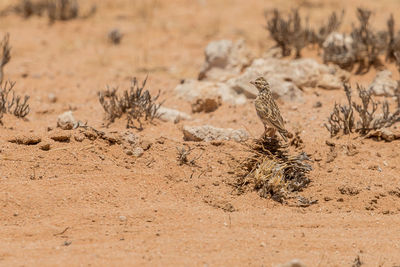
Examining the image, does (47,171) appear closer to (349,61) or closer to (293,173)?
(293,173)

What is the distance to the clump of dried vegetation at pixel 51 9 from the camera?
1185cm

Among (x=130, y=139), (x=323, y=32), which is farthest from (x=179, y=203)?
(x=323, y=32)

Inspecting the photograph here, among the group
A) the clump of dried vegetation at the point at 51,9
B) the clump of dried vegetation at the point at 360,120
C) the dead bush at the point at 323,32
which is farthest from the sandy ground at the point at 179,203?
the clump of dried vegetation at the point at 51,9

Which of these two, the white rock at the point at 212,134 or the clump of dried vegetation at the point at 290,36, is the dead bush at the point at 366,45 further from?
the white rock at the point at 212,134

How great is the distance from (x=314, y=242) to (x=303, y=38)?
16.9 feet

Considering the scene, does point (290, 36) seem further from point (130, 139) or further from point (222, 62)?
point (130, 139)

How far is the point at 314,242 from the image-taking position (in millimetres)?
4395

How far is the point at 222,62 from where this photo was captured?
8.27 m

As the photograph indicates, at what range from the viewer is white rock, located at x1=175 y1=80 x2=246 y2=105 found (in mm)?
7465

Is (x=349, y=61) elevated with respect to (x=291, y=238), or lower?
elevated

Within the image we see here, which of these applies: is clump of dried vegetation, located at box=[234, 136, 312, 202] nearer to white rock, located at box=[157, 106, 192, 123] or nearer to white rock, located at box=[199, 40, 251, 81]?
white rock, located at box=[157, 106, 192, 123]

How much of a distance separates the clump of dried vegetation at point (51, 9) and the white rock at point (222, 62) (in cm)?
466

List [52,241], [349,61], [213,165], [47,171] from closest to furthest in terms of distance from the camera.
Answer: [52,241] → [47,171] → [213,165] → [349,61]

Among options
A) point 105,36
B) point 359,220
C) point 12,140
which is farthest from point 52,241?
point 105,36
